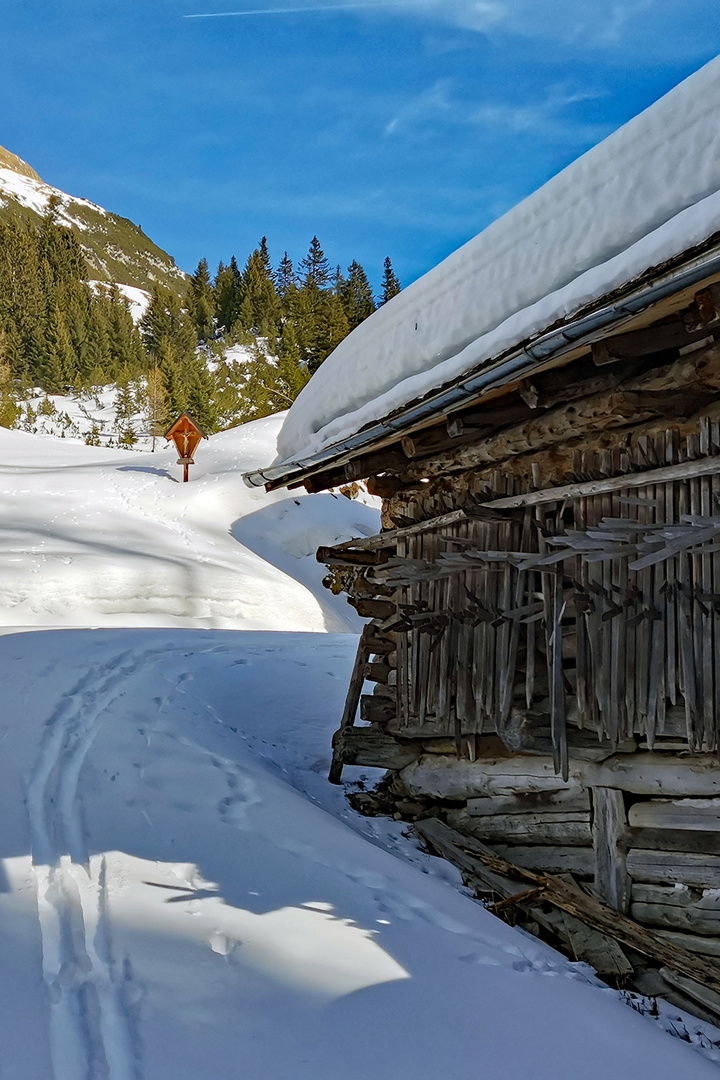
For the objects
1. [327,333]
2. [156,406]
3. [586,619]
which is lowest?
[586,619]

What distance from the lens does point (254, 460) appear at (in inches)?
1099

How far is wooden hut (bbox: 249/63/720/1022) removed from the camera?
3730mm

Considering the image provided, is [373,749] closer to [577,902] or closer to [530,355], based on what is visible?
[577,902]

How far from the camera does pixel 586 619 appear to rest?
441 cm

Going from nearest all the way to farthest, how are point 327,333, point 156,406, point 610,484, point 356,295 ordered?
point 610,484
point 327,333
point 156,406
point 356,295

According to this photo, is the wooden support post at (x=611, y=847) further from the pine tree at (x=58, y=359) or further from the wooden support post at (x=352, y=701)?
the pine tree at (x=58, y=359)

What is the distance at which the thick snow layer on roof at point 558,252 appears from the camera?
292 cm

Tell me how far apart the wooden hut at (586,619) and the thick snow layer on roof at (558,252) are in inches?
2.1

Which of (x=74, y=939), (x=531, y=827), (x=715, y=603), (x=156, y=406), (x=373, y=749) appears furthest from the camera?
(x=156, y=406)

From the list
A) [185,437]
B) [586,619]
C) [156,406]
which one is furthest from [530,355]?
[156,406]

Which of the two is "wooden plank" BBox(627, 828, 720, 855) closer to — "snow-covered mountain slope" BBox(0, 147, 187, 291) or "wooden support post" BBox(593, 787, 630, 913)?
"wooden support post" BBox(593, 787, 630, 913)

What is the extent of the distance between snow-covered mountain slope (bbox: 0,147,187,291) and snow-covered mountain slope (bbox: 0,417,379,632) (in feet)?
369

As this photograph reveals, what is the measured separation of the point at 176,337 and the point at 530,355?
66.2 meters

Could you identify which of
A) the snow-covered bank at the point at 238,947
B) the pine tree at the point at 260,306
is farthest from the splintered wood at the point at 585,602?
the pine tree at the point at 260,306
